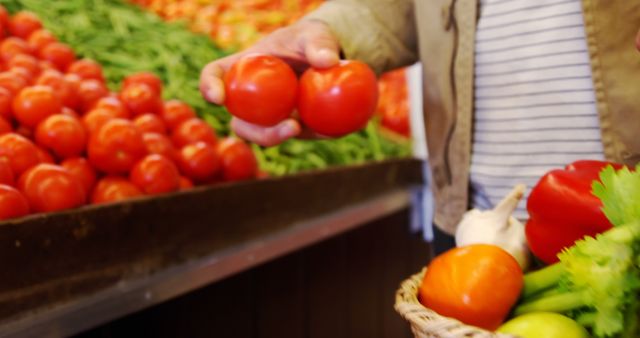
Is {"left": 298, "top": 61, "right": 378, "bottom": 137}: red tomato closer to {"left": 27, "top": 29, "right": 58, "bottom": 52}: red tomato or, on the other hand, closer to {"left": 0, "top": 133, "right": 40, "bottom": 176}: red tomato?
{"left": 0, "top": 133, "right": 40, "bottom": 176}: red tomato

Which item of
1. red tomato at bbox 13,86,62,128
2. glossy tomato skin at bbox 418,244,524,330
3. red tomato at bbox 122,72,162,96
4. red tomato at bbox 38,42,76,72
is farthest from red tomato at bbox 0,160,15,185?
glossy tomato skin at bbox 418,244,524,330

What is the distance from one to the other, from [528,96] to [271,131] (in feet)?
1.95

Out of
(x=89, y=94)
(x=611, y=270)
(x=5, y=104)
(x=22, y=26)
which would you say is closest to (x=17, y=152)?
(x=5, y=104)

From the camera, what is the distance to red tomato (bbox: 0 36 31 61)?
1.98 meters

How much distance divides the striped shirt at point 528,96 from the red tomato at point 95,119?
3.49 ft

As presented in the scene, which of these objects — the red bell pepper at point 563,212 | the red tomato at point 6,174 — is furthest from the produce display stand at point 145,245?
the red bell pepper at point 563,212

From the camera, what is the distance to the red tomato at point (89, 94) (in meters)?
1.89

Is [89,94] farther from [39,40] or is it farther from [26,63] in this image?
[39,40]

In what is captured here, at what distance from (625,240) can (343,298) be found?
1.96m

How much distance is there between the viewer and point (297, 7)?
376cm

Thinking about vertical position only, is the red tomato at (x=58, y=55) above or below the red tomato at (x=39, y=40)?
below

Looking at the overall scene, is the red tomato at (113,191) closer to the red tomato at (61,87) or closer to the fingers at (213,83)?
the red tomato at (61,87)

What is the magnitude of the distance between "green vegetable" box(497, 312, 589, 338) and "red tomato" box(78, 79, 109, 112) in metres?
1.52

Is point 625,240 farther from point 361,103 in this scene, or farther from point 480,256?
point 361,103
